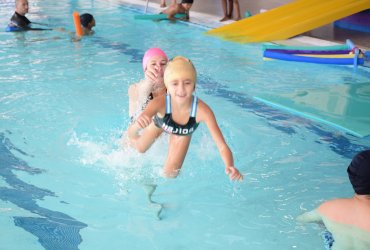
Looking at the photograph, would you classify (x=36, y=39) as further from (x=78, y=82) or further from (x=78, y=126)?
(x=78, y=126)

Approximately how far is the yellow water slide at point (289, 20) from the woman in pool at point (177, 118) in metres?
4.69

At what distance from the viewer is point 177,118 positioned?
3.29 meters

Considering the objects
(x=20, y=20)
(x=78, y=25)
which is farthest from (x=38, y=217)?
(x=20, y=20)

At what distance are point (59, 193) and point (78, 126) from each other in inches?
55.9

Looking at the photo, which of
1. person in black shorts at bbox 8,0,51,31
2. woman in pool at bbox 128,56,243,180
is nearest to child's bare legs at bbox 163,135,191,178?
woman in pool at bbox 128,56,243,180

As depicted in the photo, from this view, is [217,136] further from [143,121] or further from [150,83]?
[150,83]

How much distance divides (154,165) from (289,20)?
498cm

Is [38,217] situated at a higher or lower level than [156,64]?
lower

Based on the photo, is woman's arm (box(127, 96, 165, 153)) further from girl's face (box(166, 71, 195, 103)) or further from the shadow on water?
the shadow on water

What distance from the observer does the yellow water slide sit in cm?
743

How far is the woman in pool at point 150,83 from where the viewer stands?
369 centimetres

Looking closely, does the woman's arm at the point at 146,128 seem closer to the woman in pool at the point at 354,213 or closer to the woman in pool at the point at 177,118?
the woman in pool at the point at 177,118

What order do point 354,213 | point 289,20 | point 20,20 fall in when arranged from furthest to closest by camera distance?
point 20,20, point 289,20, point 354,213

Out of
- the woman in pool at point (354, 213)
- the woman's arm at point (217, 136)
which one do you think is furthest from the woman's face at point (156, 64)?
the woman in pool at point (354, 213)
